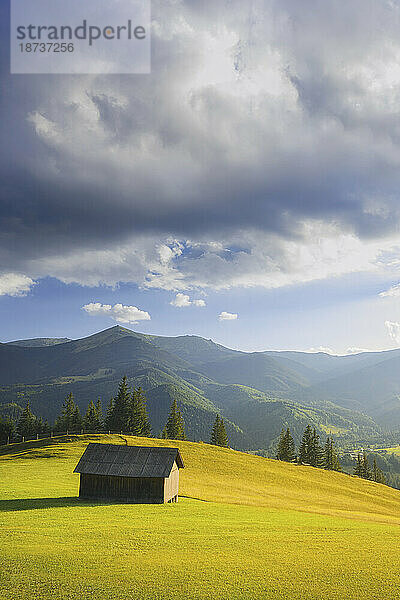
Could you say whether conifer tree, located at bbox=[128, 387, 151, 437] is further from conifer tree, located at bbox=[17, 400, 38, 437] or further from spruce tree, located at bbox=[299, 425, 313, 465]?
spruce tree, located at bbox=[299, 425, 313, 465]

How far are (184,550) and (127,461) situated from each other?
76.0 ft

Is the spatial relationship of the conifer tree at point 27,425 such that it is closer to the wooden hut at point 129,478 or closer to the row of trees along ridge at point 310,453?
the row of trees along ridge at point 310,453

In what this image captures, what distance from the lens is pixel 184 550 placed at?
78.0 ft

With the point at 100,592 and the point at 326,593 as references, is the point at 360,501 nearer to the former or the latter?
the point at 326,593

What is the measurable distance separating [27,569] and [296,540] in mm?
17632

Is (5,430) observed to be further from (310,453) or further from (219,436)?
(310,453)

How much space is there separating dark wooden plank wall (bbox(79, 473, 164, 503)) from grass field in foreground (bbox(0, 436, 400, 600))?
192cm

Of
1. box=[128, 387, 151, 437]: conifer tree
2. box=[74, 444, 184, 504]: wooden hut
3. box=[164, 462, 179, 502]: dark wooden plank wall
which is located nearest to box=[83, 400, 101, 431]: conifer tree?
box=[128, 387, 151, 437]: conifer tree

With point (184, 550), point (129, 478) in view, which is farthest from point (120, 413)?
point (184, 550)

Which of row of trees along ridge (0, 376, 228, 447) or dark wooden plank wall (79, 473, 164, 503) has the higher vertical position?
dark wooden plank wall (79, 473, 164, 503)

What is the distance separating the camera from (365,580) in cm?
1992

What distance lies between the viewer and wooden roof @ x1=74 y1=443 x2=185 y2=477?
143ft

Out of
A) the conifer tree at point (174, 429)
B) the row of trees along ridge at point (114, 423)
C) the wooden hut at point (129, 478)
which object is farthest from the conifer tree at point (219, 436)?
the wooden hut at point (129, 478)

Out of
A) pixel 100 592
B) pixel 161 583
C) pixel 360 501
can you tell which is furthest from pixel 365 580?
pixel 360 501
